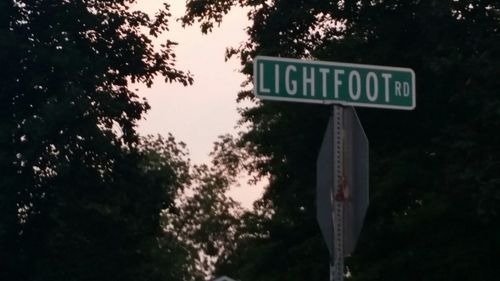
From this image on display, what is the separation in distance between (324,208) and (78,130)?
21.5 metres

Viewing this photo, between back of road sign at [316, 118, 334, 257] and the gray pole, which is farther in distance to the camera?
back of road sign at [316, 118, 334, 257]

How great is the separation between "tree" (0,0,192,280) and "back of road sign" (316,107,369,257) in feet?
67.1

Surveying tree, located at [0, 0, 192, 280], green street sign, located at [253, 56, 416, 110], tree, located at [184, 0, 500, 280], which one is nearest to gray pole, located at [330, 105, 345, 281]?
green street sign, located at [253, 56, 416, 110]

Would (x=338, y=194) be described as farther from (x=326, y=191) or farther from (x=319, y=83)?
(x=319, y=83)

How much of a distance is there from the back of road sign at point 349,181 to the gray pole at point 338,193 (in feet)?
0.05

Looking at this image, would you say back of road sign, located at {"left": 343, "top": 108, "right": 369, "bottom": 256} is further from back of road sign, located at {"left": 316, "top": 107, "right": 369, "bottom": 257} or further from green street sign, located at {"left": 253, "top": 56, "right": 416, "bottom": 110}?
green street sign, located at {"left": 253, "top": 56, "right": 416, "bottom": 110}

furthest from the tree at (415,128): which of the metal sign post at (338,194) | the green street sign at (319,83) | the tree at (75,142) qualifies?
the metal sign post at (338,194)

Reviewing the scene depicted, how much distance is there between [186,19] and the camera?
27.3 meters

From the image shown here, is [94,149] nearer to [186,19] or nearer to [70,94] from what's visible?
[70,94]

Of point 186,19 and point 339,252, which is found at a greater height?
point 186,19

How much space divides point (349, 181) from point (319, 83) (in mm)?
600

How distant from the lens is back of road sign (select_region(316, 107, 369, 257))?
259 inches

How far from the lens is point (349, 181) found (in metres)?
6.68

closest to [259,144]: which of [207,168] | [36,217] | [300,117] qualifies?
[300,117]
